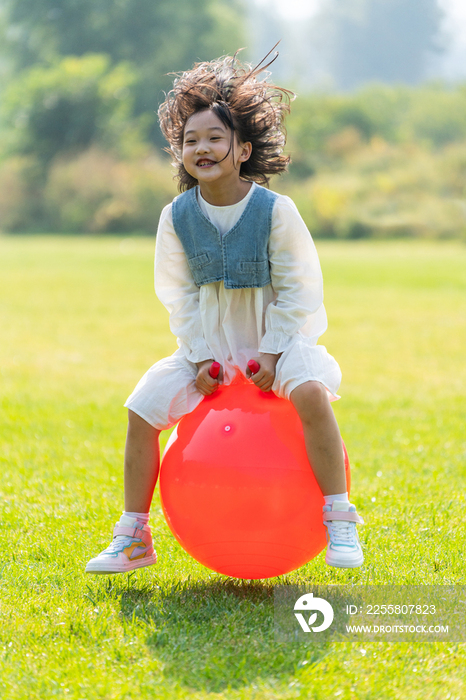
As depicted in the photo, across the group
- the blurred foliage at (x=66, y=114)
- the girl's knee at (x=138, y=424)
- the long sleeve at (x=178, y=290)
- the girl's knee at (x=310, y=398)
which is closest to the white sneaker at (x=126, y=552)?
the girl's knee at (x=138, y=424)

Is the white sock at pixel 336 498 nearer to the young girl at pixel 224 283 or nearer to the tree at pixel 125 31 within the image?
the young girl at pixel 224 283

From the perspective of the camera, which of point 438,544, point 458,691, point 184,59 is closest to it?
point 458,691

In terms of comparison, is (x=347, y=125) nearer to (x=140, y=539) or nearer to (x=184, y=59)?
(x=184, y=59)

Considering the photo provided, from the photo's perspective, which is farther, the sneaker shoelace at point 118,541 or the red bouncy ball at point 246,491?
the sneaker shoelace at point 118,541

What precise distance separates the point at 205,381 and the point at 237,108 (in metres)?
1.02

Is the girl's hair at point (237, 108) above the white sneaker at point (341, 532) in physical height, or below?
above

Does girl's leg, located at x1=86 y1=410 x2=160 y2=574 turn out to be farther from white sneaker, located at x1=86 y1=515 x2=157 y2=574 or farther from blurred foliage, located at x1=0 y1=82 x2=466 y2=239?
blurred foliage, located at x1=0 y1=82 x2=466 y2=239

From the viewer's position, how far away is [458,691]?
7.51ft

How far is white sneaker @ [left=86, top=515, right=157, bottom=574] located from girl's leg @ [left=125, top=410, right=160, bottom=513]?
0.07 m

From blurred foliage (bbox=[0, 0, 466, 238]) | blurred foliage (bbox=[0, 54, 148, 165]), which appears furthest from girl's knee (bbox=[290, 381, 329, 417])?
blurred foliage (bbox=[0, 54, 148, 165])

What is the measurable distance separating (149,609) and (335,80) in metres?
91.3

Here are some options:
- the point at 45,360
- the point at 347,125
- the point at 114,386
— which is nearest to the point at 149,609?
the point at 114,386

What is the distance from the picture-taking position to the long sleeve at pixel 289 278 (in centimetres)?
296

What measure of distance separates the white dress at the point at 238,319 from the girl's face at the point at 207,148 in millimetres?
138
